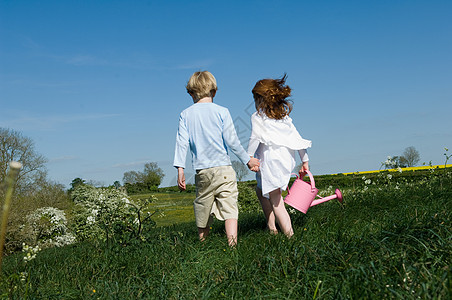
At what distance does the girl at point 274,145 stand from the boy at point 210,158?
0.22m

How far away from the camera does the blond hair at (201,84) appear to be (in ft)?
14.5

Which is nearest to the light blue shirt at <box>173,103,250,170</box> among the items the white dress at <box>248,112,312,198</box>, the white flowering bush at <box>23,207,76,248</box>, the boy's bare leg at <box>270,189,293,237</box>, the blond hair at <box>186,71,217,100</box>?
the blond hair at <box>186,71,217,100</box>

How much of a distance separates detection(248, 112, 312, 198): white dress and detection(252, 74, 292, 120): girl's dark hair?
0.08m

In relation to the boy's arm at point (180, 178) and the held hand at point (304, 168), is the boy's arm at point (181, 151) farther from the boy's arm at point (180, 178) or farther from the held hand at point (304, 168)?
the held hand at point (304, 168)

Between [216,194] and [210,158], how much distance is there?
42 centimetres

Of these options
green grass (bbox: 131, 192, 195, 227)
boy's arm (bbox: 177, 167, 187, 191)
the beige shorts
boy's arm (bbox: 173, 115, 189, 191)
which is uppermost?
boy's arm (bbox: 173, 115, 189, 191)

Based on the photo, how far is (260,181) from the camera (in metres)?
4.48

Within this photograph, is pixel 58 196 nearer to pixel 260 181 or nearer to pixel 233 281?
pixel 260 181

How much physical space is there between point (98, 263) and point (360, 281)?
2299mm

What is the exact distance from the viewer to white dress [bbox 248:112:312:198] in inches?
170

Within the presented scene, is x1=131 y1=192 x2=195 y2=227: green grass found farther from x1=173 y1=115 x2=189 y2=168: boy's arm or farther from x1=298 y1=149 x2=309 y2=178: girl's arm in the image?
x1=173 y1=115 x2=189 y2=168: boy's arm

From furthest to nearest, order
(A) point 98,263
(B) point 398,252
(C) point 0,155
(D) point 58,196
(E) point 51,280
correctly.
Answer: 1. (C) point 0,155
2. (D) point 58,196
3. (A) point 98,263
4. (E) point 51,280
5. (B) point 398,252

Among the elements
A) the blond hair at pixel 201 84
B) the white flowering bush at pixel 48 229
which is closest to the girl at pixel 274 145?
the blond hair at pixel 201 84

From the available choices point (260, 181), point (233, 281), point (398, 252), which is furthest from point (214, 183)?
point (398, 252)
